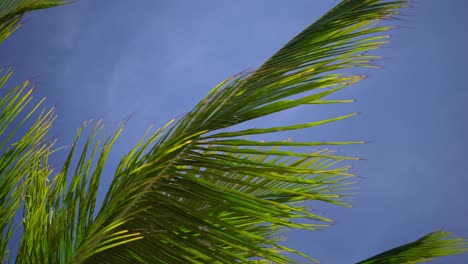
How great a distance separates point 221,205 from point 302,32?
49cm

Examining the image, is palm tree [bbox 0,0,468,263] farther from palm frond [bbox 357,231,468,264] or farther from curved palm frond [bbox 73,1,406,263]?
palm frond [bbox 357,231,468,264]

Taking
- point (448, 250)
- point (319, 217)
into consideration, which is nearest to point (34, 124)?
point (319, 217)

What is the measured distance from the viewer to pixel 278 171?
1318 millimetres

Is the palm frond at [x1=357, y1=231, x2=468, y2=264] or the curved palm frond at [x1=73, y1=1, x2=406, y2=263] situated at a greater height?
the palm frond at [x1=357, y1=231, x2=468, y2=264]

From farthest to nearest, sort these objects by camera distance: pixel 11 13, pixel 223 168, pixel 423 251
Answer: pixel 423 251, pixel 11 13, pixel 223 168

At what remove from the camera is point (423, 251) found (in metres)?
3.29

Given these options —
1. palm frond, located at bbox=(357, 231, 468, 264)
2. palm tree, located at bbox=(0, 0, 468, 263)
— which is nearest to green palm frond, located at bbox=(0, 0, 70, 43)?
palm tree, located at bbox=(0, 0, 468, 263)

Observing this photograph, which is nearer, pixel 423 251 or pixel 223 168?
pixel 223 168

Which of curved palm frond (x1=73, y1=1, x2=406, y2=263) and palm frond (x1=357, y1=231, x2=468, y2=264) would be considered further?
palm frond (x1=357, y1=231, x2=468, y2=264)

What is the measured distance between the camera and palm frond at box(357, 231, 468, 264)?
3232mm

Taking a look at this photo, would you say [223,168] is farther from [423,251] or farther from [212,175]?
[423,251]

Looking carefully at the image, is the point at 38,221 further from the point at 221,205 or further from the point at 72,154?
the point at 221,205

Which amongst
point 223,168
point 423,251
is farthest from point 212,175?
point 423,251

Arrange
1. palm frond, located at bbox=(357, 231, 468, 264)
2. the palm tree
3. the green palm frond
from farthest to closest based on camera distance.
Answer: palm frond, located at bbox=(357, 231, 468, 264) < the green palm frond < the palm tree
